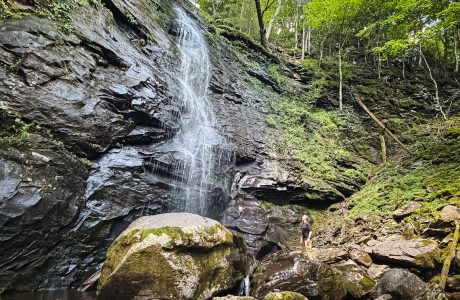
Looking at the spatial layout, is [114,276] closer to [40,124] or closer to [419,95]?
[40,124]

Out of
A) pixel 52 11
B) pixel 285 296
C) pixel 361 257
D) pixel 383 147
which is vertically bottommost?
pixel 285 296

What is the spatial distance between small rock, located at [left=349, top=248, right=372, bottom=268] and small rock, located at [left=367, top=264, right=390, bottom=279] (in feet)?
0.48

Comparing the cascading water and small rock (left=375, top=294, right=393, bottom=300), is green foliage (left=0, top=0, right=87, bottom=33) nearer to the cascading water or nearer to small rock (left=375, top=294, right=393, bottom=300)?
the cascading water

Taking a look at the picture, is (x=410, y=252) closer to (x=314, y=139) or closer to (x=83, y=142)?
(x=83, y=142)

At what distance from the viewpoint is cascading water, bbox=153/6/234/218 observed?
34.0 ft

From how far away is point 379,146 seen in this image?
16125mm

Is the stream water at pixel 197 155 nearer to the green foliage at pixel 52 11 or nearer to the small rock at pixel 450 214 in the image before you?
the green foliage at pixel 52 11

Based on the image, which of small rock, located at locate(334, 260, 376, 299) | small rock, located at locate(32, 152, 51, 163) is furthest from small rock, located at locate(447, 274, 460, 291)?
small rock, located at locate(32, 152, 51, 163)

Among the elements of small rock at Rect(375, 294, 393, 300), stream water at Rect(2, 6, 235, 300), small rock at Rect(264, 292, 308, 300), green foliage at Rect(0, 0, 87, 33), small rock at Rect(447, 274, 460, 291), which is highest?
green foliage at Rect(0, 0, 87, 33)

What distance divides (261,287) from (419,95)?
1759 centimetres

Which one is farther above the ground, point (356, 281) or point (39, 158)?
point (39, 158)

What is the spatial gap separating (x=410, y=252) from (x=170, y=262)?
502cm

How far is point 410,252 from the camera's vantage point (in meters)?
6.94

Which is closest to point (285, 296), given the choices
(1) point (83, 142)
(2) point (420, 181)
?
(1) point (83, 142)
